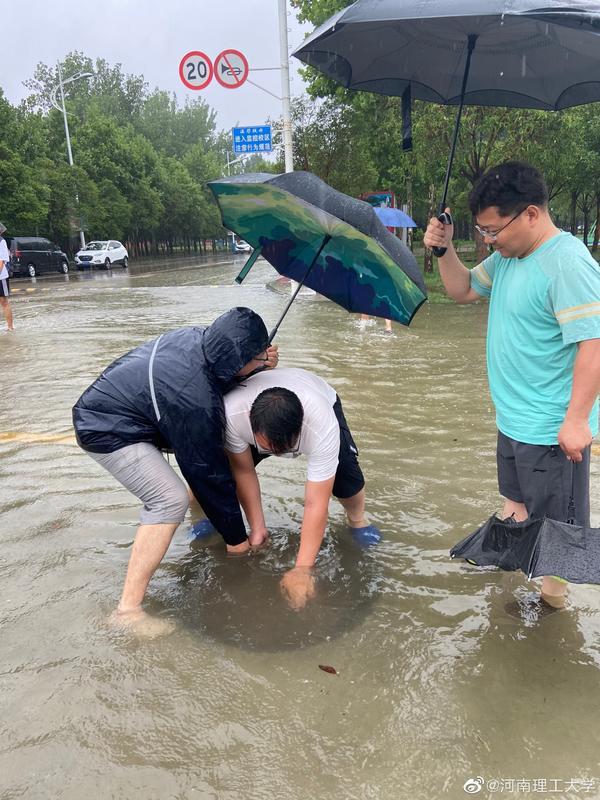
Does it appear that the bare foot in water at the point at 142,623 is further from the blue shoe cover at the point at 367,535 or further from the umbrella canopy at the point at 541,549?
the umbrella canopy at the point at 541,549

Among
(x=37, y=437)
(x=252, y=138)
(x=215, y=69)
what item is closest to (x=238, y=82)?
(x=215, y=69)

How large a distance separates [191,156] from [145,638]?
55.3 meters

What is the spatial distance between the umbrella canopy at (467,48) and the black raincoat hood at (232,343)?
129 centimetres

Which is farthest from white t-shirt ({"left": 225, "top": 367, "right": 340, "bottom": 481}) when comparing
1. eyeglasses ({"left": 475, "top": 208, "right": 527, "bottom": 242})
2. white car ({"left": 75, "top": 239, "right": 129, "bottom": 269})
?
white car ({"left": 75, "top": 239, "right": 129, "bottom": 269})

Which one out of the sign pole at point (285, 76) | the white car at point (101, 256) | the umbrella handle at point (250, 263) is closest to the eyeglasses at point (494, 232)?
the umbrella handle at point (250, 263)

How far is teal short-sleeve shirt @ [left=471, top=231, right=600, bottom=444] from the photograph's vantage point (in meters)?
2.07

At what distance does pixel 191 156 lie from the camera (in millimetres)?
52781

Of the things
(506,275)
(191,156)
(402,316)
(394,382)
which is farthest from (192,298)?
(191,156)

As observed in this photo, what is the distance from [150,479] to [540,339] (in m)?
1.67

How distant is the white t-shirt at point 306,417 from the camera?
2678 mm

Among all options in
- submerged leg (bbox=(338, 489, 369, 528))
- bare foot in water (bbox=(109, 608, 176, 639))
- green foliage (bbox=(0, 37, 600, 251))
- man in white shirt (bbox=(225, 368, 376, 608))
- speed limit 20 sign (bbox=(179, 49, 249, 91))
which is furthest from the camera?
green foliage (bbox=(0, 37, 600, 251))

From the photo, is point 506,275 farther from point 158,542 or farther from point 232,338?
point 158,542

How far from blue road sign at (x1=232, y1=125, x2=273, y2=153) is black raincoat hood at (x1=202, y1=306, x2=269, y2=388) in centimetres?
1685

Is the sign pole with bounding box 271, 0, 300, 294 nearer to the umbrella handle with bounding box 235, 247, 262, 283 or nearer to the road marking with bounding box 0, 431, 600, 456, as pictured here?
the road marking with bounding box 0, 431, 600, 456
